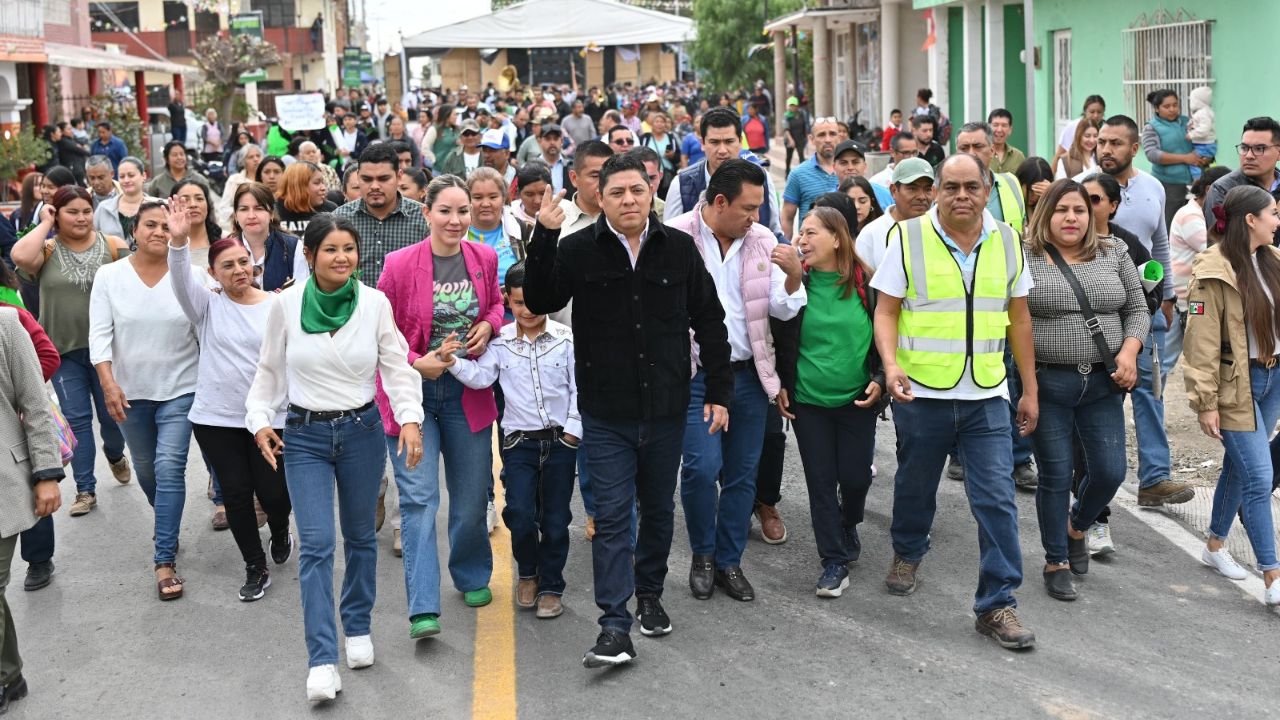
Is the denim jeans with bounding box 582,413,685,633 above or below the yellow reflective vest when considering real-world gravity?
below

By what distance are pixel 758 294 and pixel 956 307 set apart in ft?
3.13

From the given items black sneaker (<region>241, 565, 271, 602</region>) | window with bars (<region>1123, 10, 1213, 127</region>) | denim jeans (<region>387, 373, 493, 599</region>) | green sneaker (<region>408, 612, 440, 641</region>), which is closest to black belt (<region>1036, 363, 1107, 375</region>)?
denim jeans (<region>387, 373, 493, 599</region>)

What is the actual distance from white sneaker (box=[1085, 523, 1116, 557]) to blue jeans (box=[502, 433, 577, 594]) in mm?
2636

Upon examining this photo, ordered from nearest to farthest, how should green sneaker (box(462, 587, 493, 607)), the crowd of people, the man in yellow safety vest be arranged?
the crowd of people → the man in yellow safety vest → green sneaker (box(462, 587, 493, 607))

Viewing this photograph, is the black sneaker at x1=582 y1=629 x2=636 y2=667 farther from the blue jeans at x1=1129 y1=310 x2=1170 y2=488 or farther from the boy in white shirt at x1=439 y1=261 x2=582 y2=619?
the blue jeans at x1=1129 y1=310 x2=1170 y2=488

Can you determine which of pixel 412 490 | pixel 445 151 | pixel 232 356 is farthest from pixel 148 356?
pixel 445 151

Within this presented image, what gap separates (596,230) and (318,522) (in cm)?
160

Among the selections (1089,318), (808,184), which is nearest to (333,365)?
(1089,318)

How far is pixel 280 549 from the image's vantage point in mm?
7453

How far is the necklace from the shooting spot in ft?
27.0

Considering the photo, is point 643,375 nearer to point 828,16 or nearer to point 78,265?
point 78,265

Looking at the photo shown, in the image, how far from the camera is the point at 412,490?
6156 mm

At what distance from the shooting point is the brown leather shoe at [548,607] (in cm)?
644

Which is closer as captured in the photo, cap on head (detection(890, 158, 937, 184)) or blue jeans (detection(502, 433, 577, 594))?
blue jeans (detection(502, 433, 577, 594))
